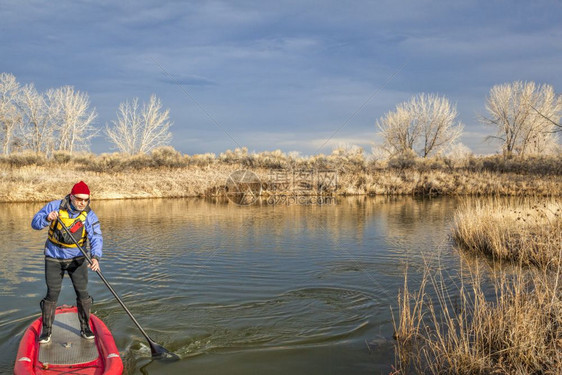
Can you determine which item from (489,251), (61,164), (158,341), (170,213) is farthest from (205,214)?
(61,164)

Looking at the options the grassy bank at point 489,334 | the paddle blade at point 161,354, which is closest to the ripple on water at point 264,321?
the paddle blade at point 161,354

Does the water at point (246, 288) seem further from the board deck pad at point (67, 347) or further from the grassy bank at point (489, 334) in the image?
the board deck pad at point (67, 347)

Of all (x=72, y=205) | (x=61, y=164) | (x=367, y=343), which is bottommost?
(x=367, y=343)

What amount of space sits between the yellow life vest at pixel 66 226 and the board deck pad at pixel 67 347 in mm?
1291

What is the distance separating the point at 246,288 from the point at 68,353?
4.43 metres

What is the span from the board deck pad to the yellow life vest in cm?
129

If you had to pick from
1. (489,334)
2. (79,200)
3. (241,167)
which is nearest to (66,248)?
(79,200)

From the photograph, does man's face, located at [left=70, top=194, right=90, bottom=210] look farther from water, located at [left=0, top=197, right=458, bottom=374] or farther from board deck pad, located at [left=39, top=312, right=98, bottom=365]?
water, located at [left=0, top=197, right=458, bottom=374]

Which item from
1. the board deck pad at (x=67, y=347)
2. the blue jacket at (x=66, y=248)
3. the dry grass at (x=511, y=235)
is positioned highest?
the blue jacket at (x=66, y=248)

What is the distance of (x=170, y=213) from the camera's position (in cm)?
2275

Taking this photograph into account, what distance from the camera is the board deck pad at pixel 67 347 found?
5457 mm

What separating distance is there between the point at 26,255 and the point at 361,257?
974 cm

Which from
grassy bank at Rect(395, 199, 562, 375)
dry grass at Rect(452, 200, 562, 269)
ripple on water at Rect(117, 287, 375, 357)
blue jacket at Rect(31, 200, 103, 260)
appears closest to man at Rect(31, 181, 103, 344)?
blue jacket at Rect(31, 200, 103, 260)

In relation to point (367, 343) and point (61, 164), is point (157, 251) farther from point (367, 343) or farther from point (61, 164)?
point (61, 164)
